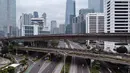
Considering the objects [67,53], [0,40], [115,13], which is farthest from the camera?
[0,40]

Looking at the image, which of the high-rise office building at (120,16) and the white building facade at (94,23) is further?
the white building facade at (94,23)

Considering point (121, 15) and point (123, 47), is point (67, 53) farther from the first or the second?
point (121, 15)

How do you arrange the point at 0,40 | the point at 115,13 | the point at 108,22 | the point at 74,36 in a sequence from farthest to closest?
the point at 0,40 → the point at 108,22 → the point at 115,13 → the point at 74,36


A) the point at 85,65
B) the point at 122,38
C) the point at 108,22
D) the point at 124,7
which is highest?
the point at 124,7

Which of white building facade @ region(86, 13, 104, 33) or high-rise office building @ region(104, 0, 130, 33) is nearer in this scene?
high-rise office building @ region(104, 0, 130, 33)

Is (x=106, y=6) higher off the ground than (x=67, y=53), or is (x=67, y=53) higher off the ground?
(x=106, y=6)

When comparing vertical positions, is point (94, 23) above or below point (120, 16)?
above

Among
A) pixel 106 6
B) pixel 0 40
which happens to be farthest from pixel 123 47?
pixel 0 40

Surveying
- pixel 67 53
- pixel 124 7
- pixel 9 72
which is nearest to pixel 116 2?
pixel 124 7

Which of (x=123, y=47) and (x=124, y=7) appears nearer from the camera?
(x=123, y=47)

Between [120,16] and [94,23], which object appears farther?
[94,23]
